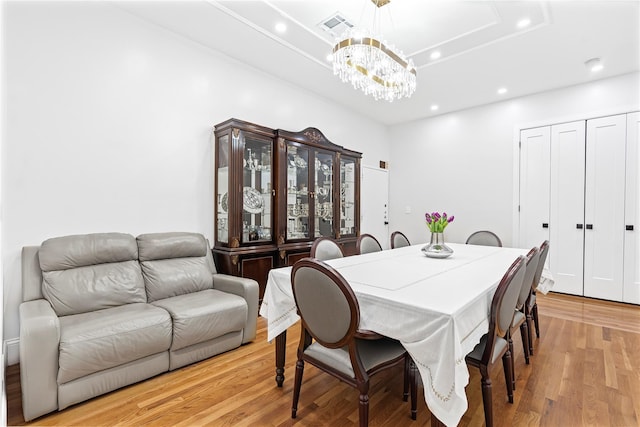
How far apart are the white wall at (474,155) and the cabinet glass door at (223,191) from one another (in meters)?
3.57

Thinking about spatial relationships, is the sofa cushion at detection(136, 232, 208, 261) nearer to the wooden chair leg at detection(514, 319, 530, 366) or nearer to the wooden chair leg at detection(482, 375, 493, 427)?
the wooden chair leg at detection(482, 375, 493, 427)

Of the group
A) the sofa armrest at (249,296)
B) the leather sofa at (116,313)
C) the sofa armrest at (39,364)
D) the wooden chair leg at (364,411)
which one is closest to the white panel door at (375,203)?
the sofa armrest at (249,296)

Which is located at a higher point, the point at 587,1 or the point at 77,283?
the point at 587,1

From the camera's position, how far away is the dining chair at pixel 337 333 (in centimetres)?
138

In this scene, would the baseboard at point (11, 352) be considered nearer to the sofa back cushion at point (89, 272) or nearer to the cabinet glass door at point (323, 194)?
the sofa back cushion at point (89, 272)

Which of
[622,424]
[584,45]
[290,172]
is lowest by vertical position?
[622,424]

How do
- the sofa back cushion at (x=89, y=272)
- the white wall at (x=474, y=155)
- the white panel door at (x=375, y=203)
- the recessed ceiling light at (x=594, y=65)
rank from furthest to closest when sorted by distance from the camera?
the white panel door at (x=375, y=203), the white wall at (x=474, y=155), the recessed ceiling light at (x=594, y=65), the sofa back cushion at (x=89, y=272)

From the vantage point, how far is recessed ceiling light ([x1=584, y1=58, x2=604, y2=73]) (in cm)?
342

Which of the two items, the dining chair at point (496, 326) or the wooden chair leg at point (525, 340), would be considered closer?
the dining chair at point (496, 326)

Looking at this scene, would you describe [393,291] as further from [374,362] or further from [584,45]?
[584,45]

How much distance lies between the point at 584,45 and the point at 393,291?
137 inches

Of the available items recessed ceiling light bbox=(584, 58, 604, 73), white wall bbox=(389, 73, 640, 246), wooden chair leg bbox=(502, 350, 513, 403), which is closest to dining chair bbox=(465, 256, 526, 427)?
wooden chair leg bbox=(502, 350, 513, 403)

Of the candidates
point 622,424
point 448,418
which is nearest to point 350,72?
point 448,418

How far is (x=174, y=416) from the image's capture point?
5.60 ft
